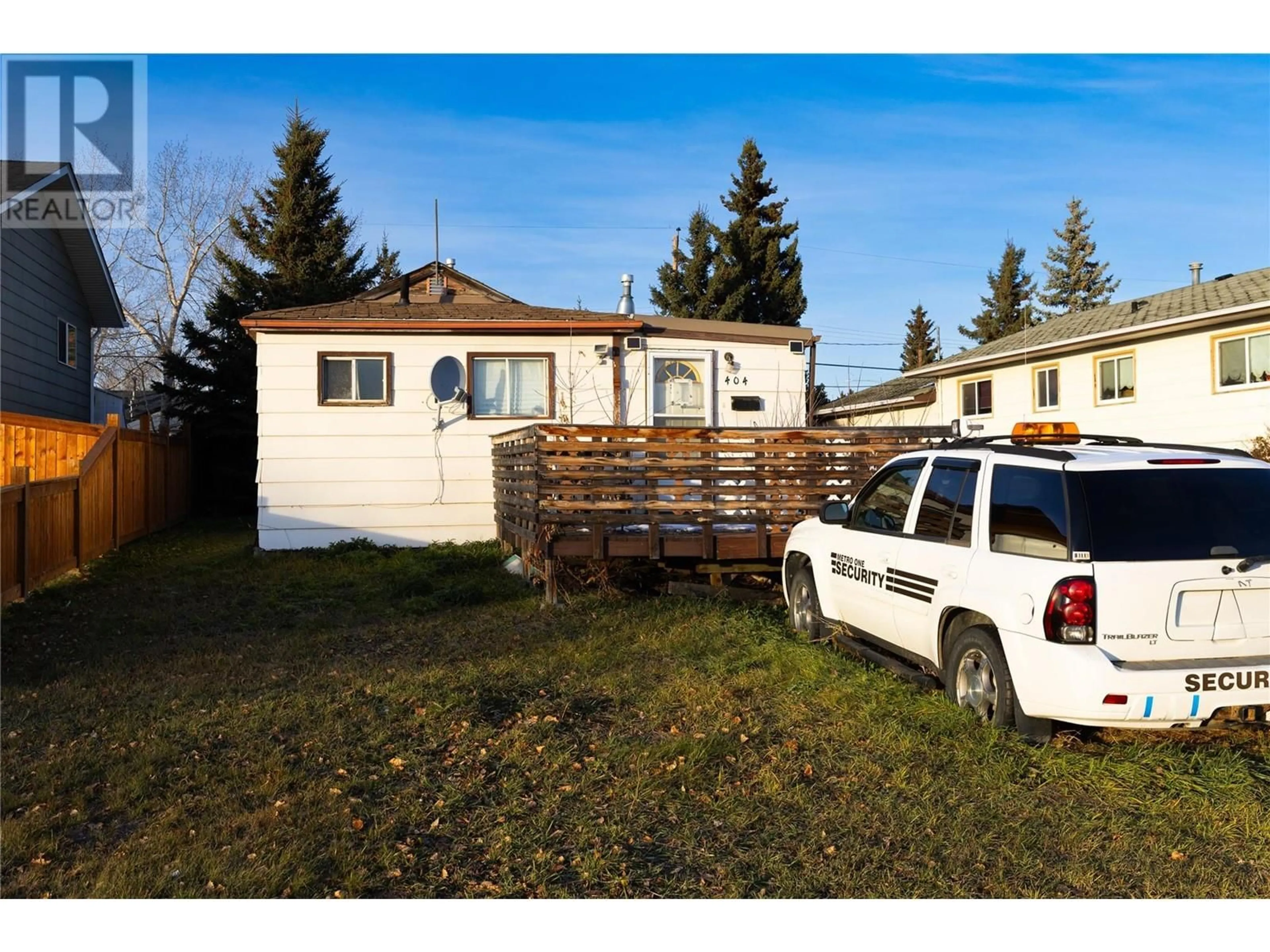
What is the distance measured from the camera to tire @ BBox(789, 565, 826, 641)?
285 inches

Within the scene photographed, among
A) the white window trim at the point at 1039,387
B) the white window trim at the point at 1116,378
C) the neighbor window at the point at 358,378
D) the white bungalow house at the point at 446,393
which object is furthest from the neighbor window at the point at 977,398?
the neighbor window at the point at 358,378

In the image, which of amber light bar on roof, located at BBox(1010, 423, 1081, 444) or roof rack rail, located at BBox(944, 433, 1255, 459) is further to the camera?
amber light bar on roof, located at BBox(1010, 423, 1081, 444)

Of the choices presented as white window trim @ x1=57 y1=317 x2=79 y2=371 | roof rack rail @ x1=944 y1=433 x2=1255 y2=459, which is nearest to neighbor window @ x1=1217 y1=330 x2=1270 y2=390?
roof rack rail @ x1=944 y1=433 x2=1255 y2=459

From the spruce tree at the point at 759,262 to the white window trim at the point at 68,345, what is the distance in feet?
72.3

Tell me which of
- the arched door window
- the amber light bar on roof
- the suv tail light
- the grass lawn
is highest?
the arched door window

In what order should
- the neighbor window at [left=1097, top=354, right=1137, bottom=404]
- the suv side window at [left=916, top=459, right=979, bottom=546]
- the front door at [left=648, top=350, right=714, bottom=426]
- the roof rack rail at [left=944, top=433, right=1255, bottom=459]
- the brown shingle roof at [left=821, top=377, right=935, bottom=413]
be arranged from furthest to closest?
1. the brown shingle roof at [left=821, top=377, right=935, bottom=413]
2. the neighbor window at [left=1097, top=354, right=1137, bottom=404]
3. the front door at [left=648, top=350, right=714, bottom=426]
4. the suv side window at [left=916, top=459, right=979, bottom=546]
5. the roof rack rail at [left=944, top=433, right=1255, bottom=459]

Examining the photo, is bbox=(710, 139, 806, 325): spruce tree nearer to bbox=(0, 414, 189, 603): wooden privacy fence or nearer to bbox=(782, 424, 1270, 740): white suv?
bbox=(0, 414, 189, 603): wooden privacy fence

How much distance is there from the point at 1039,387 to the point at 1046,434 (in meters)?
18.3

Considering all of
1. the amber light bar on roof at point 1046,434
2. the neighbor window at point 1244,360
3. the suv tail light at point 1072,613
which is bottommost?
the suv tail light at point 1072,613

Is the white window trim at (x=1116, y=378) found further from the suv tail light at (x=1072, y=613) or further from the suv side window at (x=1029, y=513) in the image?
the suv tail light at (x=1072, y=613)

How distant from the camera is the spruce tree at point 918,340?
53.6 meters

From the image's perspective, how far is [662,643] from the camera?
734cm

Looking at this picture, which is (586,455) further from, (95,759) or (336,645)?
(95,759)

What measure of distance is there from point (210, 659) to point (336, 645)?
3.12 feet
